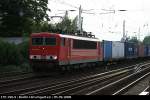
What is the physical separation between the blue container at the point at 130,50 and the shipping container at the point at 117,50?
73.6 inches

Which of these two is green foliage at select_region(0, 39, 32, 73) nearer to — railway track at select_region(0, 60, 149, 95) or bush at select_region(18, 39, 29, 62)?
bush at select_region(18, 39, 29, 62)

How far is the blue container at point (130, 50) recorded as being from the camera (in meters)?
52.9

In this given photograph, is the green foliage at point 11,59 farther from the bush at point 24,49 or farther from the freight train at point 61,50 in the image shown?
the freight train at point 61,50

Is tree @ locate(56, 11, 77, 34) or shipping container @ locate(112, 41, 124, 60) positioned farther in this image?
shipping container @ locate(112, 41, 124, 60)

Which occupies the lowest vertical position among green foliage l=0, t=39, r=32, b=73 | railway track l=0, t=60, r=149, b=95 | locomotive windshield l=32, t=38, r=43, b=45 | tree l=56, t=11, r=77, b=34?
railway track l=0, t=60, r=149, b=95

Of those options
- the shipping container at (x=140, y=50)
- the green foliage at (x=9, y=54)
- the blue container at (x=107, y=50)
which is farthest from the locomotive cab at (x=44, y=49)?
the shipping container at (x=140, y=50)

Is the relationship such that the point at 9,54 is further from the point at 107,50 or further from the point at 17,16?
the point at 17,16

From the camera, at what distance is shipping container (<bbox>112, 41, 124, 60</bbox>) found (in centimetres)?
4591

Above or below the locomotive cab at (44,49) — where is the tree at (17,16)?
above

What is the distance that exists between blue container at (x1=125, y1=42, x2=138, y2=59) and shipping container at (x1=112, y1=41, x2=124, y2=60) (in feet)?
6.14

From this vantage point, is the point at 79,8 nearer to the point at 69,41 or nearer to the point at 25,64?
the point at 25,64

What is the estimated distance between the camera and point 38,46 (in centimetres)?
2700

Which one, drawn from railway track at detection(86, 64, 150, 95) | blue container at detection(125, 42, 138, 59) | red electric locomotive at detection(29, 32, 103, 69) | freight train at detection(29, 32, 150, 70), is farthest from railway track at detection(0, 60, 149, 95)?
blue container at detection(125, 42, 138, 59)

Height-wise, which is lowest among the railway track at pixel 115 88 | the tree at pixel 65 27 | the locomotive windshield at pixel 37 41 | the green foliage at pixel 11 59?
the railway track at pixel 115 88
